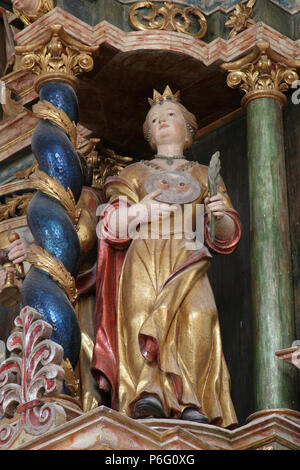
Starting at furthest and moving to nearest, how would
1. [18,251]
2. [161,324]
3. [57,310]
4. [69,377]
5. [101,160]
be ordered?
[101,160], [18,251], [161,324], [57,310], [69,377]

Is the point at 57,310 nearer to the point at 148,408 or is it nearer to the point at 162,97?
the point at 148,408

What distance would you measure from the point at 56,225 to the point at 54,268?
0.89 ft

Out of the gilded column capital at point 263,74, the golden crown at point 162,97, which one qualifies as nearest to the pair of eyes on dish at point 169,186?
the golden crown at point 162,97

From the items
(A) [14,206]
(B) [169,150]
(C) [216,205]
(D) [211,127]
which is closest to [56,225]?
(C) [216,205]

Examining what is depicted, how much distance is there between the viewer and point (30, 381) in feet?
26.6

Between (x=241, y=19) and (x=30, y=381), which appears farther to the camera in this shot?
(x=241, y=19)

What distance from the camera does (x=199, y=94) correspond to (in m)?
10.2

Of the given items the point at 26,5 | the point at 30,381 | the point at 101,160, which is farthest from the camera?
the point at 101,160

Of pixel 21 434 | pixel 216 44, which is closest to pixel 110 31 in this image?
pixel 216 44

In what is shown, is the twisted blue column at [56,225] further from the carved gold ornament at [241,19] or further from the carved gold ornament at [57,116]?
the carved gold ornament at [241,19]

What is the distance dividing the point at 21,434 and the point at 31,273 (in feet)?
3.89

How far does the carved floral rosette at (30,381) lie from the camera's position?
7.91m

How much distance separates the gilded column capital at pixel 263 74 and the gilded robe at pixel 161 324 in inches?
29.9

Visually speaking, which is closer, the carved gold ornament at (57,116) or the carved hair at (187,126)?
the carved gold ornament at (57,116)
